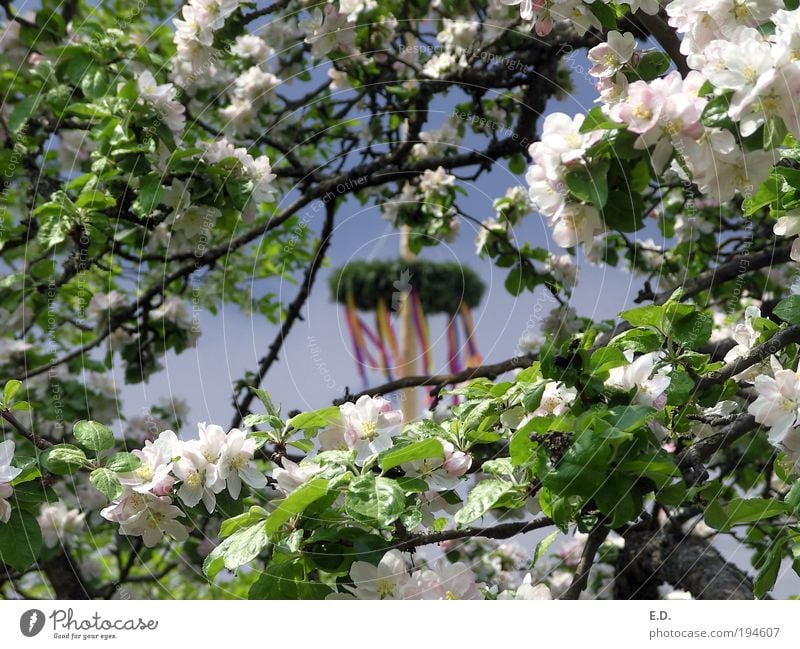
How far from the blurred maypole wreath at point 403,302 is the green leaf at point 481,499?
95 cm

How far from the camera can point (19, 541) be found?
3.70 feet

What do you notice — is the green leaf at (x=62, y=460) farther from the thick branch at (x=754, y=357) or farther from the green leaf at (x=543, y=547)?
the thick branch at (x=754, y=357)

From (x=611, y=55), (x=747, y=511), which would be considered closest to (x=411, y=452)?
(x=747, y=511)

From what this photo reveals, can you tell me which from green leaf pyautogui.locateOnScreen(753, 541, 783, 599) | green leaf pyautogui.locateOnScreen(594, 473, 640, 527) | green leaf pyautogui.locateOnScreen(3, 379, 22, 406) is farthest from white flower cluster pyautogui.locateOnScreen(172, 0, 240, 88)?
green leaf pyautogui.locateOnScreen(753, 541, 783, 599)

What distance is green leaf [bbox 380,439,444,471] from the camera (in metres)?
0.98

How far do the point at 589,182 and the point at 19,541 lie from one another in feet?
2.75

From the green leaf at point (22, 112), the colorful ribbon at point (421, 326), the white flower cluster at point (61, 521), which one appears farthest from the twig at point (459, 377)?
the white flower cluster at point (61, 521)

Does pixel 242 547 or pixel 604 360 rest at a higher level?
pixel 604 360

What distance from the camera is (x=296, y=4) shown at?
2371 mm

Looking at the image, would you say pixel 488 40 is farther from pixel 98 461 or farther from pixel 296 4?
pixel 98 461

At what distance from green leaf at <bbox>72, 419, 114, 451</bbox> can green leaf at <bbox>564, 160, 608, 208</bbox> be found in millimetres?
660

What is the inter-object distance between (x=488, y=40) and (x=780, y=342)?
5.66 ft

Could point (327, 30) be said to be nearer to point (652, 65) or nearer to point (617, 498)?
point (652, 65)

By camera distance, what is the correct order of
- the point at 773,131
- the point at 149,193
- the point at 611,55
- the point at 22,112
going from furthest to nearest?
1. the point at 22,112
2. the point at 149,193
3. the point at 611,55
4. the point at 773,131
